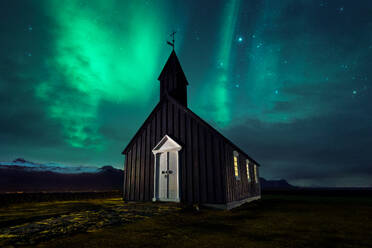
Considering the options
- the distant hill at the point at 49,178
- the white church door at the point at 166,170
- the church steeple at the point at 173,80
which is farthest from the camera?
the distant hill at the point at 49,178

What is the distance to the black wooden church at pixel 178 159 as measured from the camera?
336 inches

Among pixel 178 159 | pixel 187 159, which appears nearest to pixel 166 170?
pixel 178 159

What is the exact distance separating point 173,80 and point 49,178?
5068 centimetres

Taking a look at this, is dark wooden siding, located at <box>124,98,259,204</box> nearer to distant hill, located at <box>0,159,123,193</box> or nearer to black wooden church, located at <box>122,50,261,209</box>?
black wooden church, located at <box>122,50,261,209</box>

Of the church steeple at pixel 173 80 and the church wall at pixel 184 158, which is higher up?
the church steeple at pixel 173 80

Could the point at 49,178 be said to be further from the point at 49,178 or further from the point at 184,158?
the point at 184,158

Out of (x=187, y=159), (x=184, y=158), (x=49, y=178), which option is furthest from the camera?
(x=49, y=178)

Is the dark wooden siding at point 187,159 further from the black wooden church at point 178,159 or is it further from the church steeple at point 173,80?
the church steeple at point 173,80

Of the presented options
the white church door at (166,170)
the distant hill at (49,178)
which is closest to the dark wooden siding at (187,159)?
the white church door at (166,170)

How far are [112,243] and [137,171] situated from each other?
27.9 ft

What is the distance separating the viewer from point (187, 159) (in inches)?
373

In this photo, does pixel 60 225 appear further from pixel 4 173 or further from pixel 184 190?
pixel 4 173

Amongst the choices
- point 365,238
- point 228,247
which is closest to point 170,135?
point 228,247

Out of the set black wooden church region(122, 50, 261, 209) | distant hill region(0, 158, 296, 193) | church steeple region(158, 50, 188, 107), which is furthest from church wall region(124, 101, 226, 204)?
distant hill region(0, 158, 296, 193)
